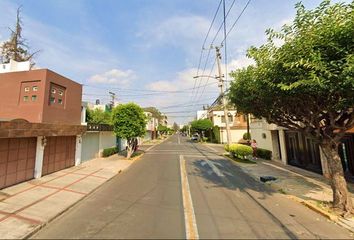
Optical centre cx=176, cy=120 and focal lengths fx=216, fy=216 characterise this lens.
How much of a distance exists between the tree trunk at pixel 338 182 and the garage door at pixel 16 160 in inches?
507

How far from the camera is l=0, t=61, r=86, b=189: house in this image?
10.0m

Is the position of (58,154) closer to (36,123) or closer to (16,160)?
(16,160)

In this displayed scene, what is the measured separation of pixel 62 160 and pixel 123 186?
6.28 metres

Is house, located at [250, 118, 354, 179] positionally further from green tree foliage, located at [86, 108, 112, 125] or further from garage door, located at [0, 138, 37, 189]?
green tree foliage, located at [86, 108, 112, 125]

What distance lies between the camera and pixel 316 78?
5.45 metres

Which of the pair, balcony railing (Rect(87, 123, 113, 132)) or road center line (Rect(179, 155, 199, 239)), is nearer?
road center line (Rect(179, 155, 199, 239))

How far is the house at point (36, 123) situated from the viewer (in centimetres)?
1002

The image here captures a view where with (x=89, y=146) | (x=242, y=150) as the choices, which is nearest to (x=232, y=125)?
(x=242, y=150)

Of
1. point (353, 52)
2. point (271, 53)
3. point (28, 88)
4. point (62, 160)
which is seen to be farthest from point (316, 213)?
point (28, 88)

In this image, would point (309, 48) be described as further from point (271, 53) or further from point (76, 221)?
point (76, 221)

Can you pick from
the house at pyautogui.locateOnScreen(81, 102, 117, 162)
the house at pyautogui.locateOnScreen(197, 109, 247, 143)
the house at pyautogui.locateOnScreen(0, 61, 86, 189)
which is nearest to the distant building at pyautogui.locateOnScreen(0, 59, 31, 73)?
the house at pyautogui.locateOnScreen(0, 61, 86, 189)

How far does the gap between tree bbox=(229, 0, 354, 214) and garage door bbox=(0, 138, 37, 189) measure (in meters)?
10.9

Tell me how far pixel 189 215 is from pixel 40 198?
6.07 meters

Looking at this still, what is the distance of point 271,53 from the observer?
7.11 m
